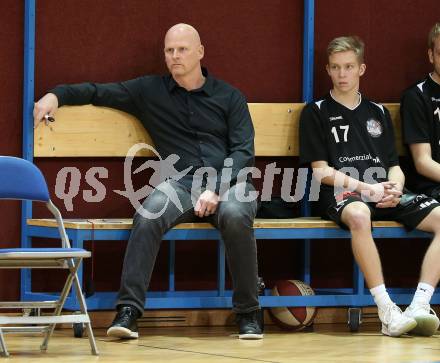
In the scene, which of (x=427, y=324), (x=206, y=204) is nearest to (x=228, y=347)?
(x=206, y=204)

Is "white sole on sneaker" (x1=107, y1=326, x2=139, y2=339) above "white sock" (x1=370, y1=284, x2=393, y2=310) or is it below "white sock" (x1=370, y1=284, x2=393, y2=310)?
below

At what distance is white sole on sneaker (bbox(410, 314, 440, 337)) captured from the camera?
5156 millimetres

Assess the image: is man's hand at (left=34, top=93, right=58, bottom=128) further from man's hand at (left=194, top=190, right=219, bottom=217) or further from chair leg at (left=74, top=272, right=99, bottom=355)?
chair leg at (left=74, top=272, right=99, bottom=355)

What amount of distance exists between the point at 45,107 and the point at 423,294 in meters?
2.07

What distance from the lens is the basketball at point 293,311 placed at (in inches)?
214

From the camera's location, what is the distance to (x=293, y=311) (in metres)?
5.45

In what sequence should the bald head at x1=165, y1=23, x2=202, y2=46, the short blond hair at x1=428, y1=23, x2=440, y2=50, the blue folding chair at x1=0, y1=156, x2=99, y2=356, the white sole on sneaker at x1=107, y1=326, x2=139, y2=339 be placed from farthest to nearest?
1. the short blond hair at x1=428, y1=23, x2=440, y2=50
2. the bald head at x1=165, y1=23, x2=202, y2=46
3. the white sole on sneaker at x1=107, y1=326, x2=139, y2=339
4. the blue folding chair at x1=0, y1=156, x2=99, y2=356

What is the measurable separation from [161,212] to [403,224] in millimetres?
1310

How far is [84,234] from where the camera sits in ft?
16.8

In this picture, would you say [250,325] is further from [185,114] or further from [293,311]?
[185,114]

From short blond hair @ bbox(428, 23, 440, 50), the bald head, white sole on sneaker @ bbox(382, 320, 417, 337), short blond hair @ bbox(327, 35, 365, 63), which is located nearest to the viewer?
white sole on sneaker @ bbox(382, 320, 417, 337)

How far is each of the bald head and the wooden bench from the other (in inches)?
19.6

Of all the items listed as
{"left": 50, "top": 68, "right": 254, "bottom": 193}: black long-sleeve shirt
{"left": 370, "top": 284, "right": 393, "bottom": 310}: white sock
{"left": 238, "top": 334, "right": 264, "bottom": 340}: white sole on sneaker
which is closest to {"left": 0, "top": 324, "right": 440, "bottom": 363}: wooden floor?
{"left": 238, "top": 334, "right": 264, "bottom": 340}: white sole on sneaker

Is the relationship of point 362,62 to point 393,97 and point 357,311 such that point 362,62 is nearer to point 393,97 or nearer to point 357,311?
point 393,97
